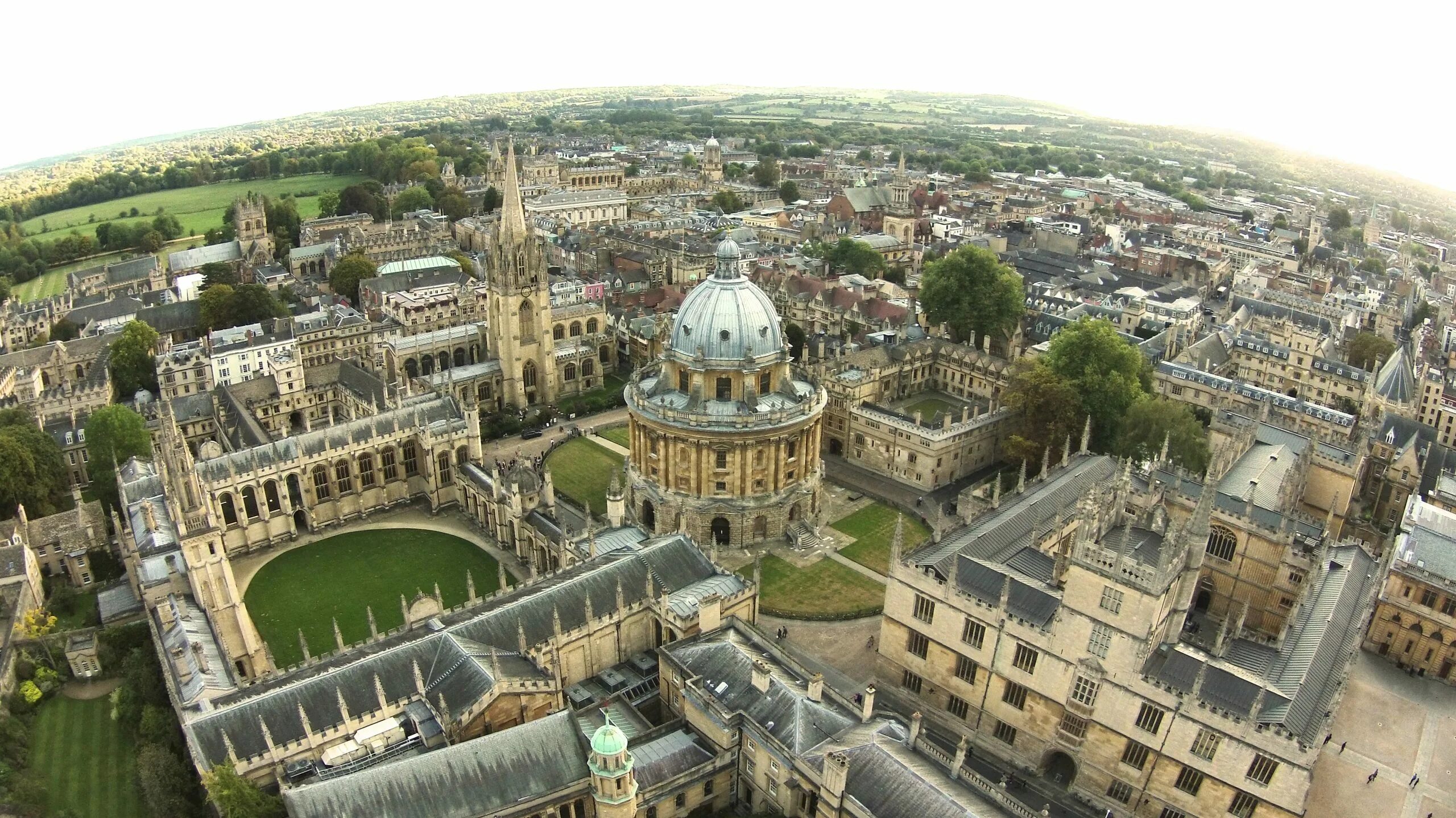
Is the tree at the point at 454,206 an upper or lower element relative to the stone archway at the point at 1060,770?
upper

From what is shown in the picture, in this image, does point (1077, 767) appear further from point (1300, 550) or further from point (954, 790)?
point (1300, 550)

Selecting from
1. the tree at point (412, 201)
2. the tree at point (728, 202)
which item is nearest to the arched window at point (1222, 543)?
the tree at point (728, 202)

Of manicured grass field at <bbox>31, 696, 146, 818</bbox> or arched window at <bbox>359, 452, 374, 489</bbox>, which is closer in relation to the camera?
manicured grass field at <bbox>31, 696, 146, 818</bbox>

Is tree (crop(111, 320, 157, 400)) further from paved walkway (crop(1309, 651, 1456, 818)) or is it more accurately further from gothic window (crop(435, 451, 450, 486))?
paved walkway (crop(1309, 651, 1456, 818))

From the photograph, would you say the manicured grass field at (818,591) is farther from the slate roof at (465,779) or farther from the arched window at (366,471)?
the arched window at (366,471)

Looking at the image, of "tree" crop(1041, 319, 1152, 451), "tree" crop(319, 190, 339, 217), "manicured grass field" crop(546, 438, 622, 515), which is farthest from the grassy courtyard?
"tree" crop(319, 190, 339, 217)
